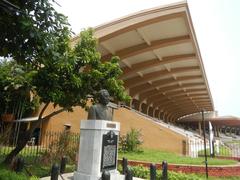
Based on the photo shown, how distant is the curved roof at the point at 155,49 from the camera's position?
20036 mm

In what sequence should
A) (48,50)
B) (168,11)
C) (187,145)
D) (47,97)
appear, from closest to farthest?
1. (48,50)
2. (47,97)
3. (168,11)
4. (187,145)

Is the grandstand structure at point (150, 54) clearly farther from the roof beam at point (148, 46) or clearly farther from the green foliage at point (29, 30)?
the green foliage at point (29, 30)

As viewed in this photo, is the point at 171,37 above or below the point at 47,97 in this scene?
above

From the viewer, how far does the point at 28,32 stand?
5.13 metres

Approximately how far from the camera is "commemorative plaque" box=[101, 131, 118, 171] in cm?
767

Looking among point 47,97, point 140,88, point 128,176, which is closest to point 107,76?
point 47,97

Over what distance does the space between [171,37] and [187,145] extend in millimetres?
8912

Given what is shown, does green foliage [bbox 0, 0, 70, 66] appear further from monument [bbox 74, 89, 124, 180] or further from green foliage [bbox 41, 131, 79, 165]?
green foliage [bbox 41, 131, 79, 165]

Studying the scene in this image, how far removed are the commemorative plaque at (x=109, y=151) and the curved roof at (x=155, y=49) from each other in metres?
13.6

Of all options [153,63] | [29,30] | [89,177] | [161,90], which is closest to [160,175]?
[89,177]

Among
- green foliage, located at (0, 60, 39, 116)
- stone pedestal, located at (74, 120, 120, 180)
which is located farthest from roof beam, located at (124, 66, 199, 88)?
stone pedestal, located at (74, 120, 120, 180)

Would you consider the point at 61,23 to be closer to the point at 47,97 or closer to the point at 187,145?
the point at 47,97

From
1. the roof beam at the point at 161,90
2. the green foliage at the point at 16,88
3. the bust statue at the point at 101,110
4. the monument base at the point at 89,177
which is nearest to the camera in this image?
the monument base at the point at 89,177

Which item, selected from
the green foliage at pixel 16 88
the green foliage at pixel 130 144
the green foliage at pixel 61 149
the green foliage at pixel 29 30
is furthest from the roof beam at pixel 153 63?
the green foliage at pixel 29 30
